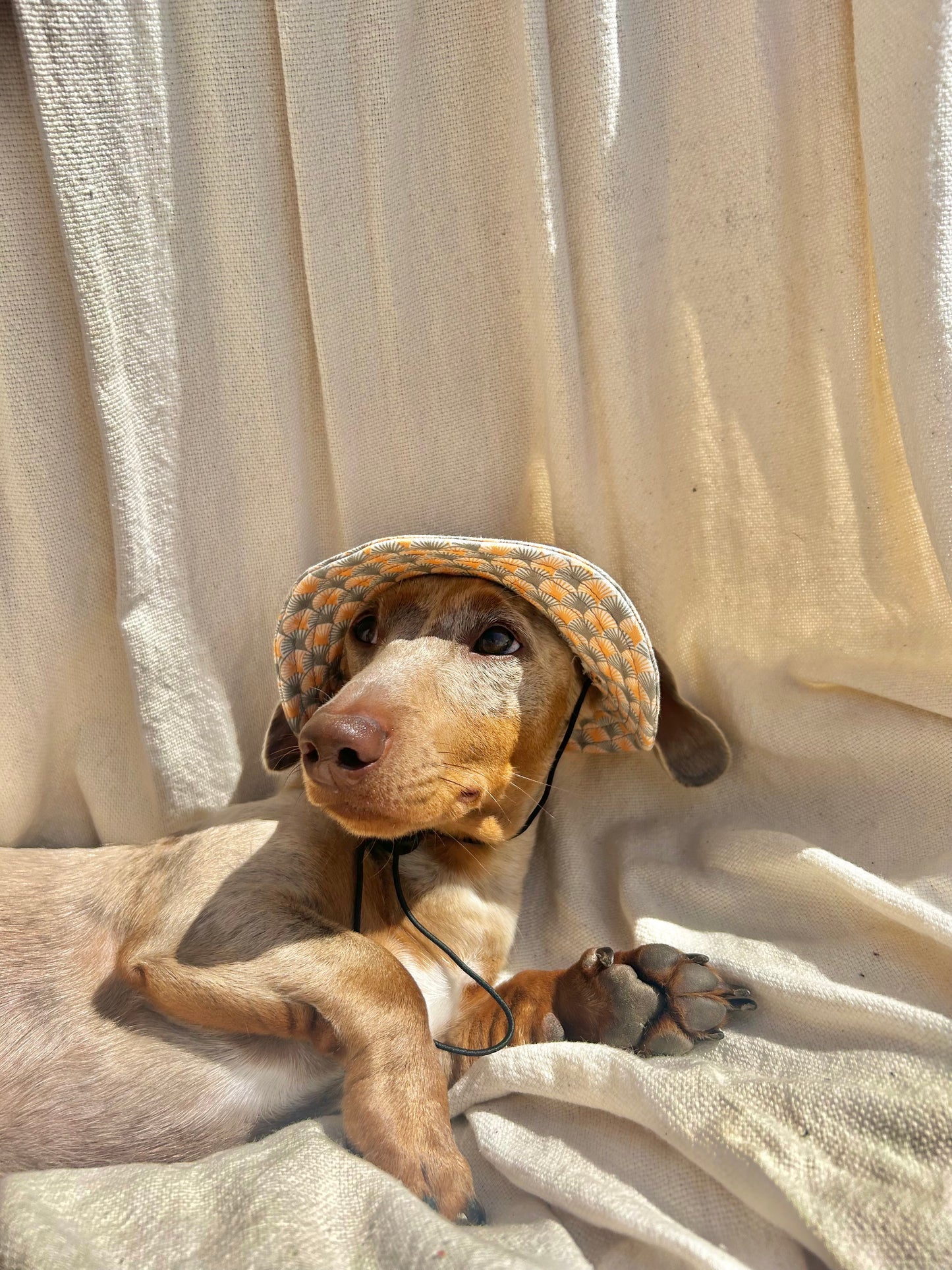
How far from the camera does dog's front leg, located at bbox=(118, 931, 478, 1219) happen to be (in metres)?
1.84

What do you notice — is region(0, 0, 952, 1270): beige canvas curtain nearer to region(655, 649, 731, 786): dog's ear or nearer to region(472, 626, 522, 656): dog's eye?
region(655, 649, 731, 786): dog's ear

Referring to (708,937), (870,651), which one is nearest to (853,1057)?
(708,937)

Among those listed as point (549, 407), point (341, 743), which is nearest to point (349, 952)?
point (341, 743)

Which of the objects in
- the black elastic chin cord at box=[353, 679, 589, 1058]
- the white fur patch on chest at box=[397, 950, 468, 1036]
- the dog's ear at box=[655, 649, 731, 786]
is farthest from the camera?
the dog's ear at box=[655, 649, 731, 786]

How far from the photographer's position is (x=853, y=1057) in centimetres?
190

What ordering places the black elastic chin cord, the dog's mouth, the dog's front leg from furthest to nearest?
the black elastic chin cord
the dog's mouth
the dog's front leg

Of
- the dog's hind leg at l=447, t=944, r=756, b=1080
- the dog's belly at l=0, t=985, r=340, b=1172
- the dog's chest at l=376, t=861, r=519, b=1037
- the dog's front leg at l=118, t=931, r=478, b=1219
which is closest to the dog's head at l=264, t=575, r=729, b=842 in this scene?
the dog's chest at l=376, t=861, r=519, b=1037

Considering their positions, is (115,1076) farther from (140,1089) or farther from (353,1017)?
(353,1017)

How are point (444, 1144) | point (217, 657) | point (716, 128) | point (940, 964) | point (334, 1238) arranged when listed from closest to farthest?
point (334, 1238) < point (444, 1144) < point (940, 964) < point (716, 128) < point (217, 657)

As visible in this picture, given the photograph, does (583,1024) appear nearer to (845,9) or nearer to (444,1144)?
(444,1144)

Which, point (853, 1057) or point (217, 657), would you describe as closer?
point (853, 1057)

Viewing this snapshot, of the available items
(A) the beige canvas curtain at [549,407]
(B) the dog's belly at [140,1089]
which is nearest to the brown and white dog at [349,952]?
(B) the dog's belly at [140,1089]

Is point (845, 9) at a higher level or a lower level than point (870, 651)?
higher

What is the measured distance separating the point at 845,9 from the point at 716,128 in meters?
0.37
